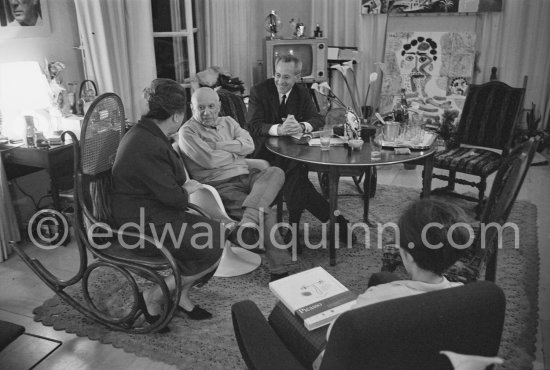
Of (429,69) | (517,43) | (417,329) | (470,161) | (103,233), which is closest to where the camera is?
(417,329)

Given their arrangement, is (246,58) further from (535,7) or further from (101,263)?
(101,263)

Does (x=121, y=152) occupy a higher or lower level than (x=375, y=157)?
higher

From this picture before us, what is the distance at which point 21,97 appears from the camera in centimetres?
298

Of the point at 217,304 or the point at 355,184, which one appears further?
the point at 355,184

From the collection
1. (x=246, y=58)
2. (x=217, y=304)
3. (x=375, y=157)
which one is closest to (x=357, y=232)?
(x=375, y=157)

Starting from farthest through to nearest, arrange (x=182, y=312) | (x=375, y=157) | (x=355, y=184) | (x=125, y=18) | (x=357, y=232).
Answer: (x=355, y=184), (x=125, y=18), (x=357, y=232), (x=375, y=157), (x=182, y=312)

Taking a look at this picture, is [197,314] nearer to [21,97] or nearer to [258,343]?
[258,343]

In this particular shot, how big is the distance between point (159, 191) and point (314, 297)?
898 mm

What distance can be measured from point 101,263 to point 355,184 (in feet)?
7.95

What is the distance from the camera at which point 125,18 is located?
365cm

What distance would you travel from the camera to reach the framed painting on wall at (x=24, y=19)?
308 centimetres

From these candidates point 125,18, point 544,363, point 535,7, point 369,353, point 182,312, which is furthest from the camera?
point 535,7

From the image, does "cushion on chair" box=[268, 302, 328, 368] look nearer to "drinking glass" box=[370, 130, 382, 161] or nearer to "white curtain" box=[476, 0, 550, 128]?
"drinking glass" box=[370, 130, 382, 161]

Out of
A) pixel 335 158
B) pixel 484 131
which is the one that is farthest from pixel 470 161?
pixel 335 158
